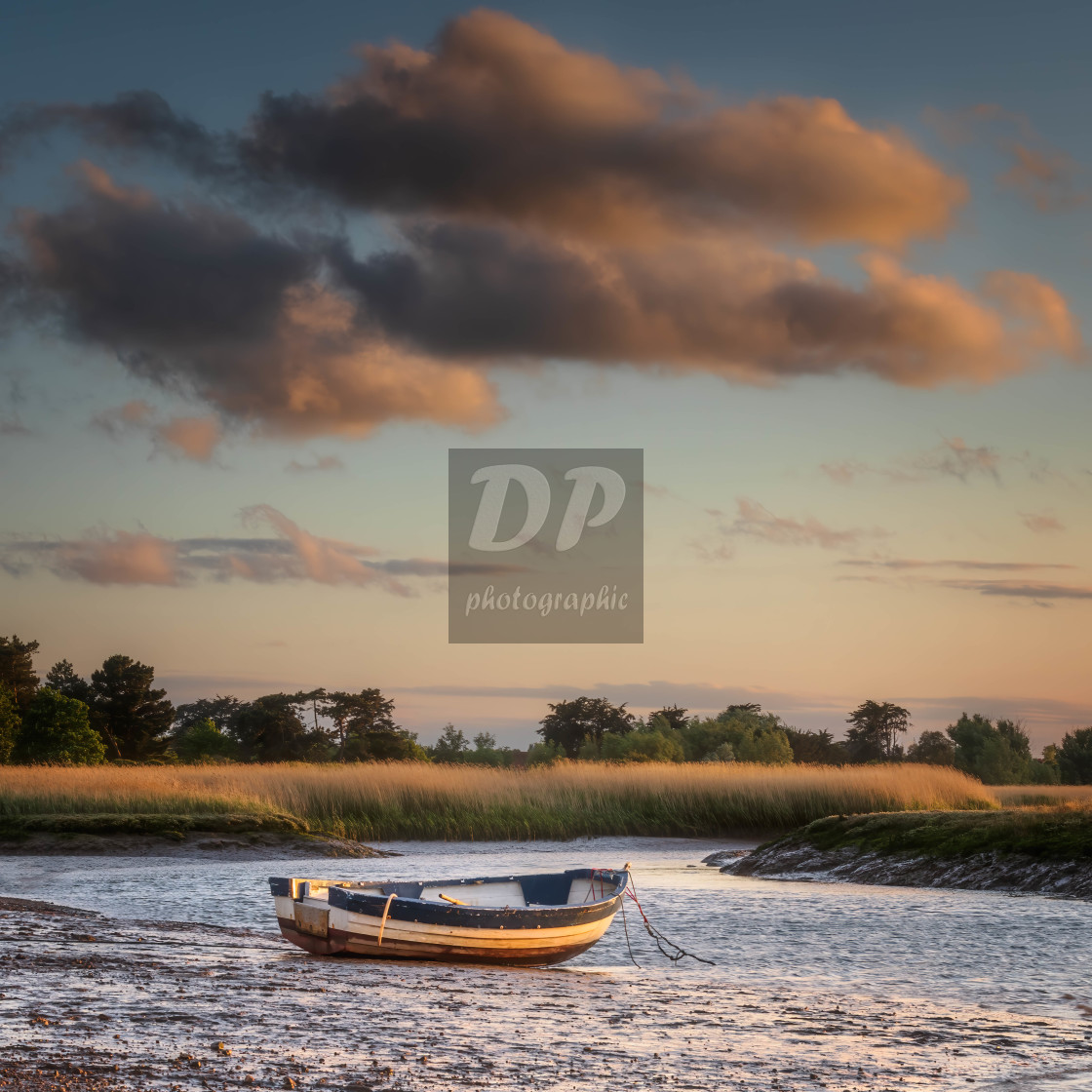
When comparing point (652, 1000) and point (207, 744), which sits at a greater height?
point (652, 1000)

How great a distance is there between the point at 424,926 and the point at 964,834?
43.9 ft

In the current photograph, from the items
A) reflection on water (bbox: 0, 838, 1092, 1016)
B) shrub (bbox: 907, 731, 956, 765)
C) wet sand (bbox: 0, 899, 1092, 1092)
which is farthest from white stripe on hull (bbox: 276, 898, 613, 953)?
shrub (bbox: 907, 731, 956, 765)

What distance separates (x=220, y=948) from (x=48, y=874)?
11.0 meters

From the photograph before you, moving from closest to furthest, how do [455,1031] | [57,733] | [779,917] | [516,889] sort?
1. [455,1031]
2. [516,889]
3. [779,917]
4. [57,733]

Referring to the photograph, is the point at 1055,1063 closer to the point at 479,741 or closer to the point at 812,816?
the point at 812,816

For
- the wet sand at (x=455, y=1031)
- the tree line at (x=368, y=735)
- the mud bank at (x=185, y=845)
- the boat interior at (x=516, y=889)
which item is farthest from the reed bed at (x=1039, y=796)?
the wet sand at (x=455, y=1031)

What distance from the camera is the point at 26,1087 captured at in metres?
→ 5.70

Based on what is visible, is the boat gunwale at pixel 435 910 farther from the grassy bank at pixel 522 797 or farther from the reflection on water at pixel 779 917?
the grassy bank at pixel 522 797

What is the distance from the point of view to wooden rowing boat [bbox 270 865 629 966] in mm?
11258

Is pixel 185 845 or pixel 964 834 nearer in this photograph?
pixel 964 834

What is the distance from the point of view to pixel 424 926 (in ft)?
37.2

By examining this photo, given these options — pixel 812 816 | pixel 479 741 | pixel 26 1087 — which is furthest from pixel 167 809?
pixel 479 741

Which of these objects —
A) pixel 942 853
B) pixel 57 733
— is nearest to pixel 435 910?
pixel 942 853

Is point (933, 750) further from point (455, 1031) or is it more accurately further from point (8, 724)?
point (455, 1031)
